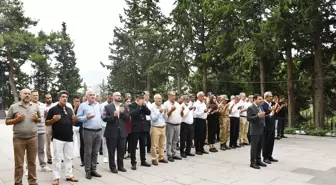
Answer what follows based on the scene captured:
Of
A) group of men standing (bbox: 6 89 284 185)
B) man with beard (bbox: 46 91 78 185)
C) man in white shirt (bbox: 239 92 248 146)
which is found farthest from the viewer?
man in white shirt (bbox: 239 92 248 146)

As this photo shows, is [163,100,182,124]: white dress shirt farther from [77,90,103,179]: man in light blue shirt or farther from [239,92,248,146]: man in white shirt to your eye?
[239,92,248,146]: man in white shirt

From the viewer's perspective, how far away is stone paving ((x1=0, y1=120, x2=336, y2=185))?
5.52 metres

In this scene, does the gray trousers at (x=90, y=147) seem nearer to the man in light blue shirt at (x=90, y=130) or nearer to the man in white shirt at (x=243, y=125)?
the man in light blue shirt at (x=90, y=130)

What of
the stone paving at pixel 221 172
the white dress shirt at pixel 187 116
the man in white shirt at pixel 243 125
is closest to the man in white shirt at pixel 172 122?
the white dress shirt at pixel 187 116

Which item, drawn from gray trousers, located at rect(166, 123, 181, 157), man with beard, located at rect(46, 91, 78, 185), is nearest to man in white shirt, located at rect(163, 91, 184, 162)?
gray trousers, located at rect(166, 123, 181, 157)

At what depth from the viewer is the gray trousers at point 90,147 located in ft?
18.7

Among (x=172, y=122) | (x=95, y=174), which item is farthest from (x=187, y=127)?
(x=95, y=174)

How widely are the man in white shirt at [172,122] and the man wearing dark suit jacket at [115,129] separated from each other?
1.42 metres

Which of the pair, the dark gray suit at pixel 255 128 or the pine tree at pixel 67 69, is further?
the pine tree at pixel 67 69

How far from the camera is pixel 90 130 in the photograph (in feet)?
18.9

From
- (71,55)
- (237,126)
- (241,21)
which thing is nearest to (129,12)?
(71,55)

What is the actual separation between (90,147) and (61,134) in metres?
0.66

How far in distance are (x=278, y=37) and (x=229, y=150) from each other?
680 cm

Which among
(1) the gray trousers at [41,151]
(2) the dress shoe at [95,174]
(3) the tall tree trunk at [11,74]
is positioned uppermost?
(3) the tall tree trunk at [11,74]
